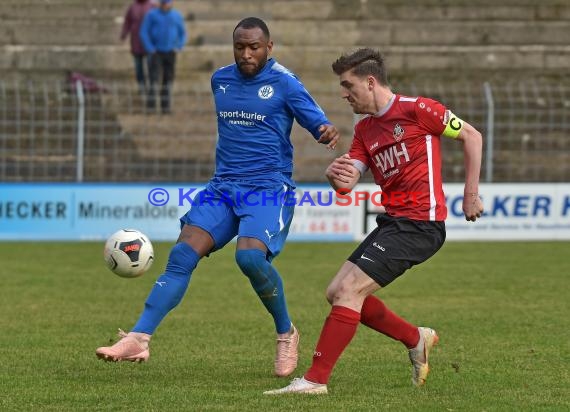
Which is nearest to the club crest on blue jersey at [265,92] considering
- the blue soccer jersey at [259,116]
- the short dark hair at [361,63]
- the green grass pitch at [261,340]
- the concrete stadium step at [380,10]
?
the blue soccer jersey at [259,116]

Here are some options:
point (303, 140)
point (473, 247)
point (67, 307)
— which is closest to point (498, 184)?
point (473, 247)

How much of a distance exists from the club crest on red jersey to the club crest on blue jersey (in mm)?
1045

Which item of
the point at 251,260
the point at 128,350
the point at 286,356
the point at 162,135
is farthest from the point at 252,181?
the point at 162,135

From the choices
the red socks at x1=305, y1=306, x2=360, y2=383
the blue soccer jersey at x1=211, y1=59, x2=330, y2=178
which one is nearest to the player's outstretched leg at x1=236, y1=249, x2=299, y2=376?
the blue soccer jersey at x1=211, y1=59, x2=330, y2=178

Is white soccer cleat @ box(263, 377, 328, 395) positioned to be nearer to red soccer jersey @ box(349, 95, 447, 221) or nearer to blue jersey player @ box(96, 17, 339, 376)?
blue jersey player @ box(96, 17, 339, 376)

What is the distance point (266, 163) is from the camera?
788cm

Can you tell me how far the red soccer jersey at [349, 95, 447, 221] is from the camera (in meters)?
7.10

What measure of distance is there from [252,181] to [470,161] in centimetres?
148

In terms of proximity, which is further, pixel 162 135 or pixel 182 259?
pixel 162 135

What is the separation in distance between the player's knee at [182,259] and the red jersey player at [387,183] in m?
1.01

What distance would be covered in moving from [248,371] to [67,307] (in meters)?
3.87

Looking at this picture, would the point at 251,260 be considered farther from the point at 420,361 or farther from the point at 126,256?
the point at 126,256

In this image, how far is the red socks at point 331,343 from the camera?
6.86 meters

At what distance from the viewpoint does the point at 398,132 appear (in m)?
7.11
